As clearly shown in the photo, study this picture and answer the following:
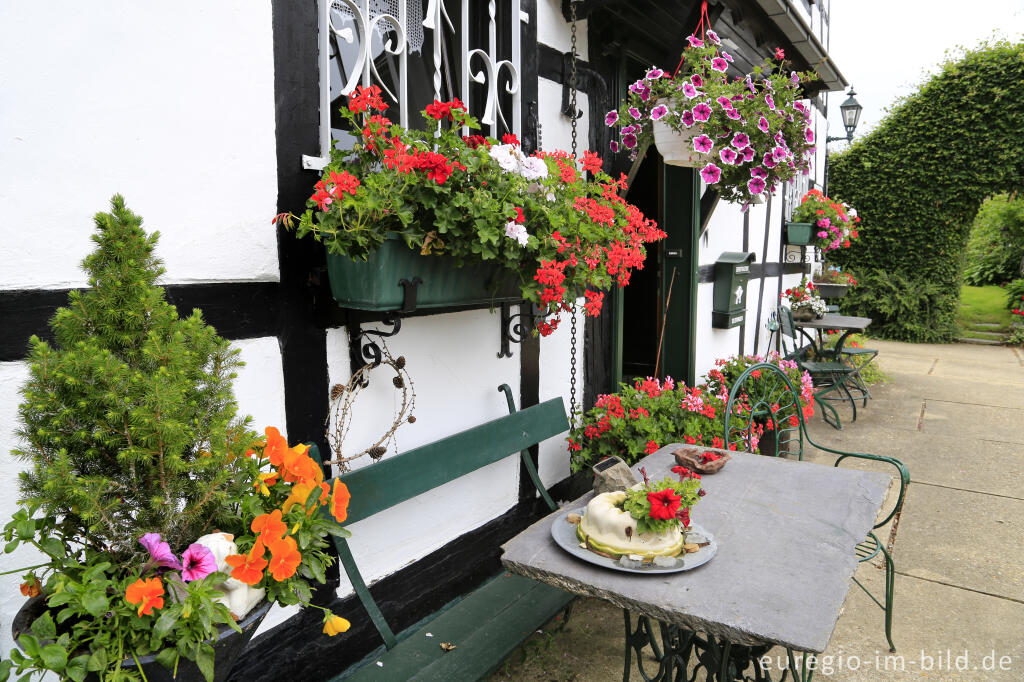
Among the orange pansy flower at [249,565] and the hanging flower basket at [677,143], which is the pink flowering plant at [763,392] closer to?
the hanging flower basket at [677,143]

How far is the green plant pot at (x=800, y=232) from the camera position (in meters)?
7.57

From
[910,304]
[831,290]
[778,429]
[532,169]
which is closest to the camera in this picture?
[532,169]

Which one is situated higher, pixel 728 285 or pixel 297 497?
pixel 728 285

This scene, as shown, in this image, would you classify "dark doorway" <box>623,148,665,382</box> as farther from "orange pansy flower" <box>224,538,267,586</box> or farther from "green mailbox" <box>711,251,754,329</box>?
"orange pansy flower" <box>224,538,267,586</box>

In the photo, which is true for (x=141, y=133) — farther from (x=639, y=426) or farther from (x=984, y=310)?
(x=984, y=310)

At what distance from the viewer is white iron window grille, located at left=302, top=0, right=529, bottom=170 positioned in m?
2.11

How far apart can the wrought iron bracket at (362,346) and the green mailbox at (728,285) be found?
3.82m

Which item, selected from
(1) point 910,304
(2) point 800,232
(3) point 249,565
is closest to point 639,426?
(3) point 249,565

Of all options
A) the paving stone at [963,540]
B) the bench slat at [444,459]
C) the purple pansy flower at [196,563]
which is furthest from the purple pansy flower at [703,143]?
the purple pansy flower at [196,563]

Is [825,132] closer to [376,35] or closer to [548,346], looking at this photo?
[548,346]

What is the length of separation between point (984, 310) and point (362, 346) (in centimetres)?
1529

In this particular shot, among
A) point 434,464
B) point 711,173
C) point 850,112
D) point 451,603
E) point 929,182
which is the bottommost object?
point 451,603

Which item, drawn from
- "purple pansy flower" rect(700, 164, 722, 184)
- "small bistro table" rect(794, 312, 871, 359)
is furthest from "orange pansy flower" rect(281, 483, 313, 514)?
"small bistro table" rect(794, 312, 871, 359)

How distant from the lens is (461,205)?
1913 mm
